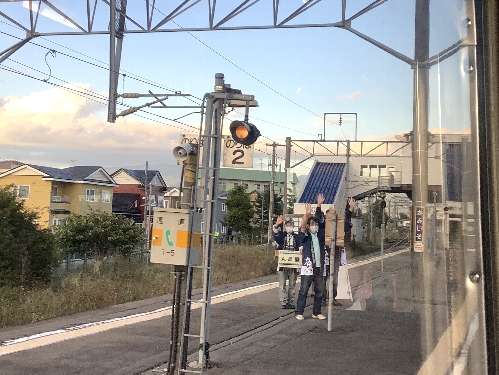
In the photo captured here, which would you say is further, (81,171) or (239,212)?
(81,171)

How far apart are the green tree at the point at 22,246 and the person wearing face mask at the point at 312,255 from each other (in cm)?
767

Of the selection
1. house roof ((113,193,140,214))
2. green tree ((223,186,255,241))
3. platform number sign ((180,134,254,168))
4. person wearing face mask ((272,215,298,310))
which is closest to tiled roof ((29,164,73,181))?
house roof ((113,193,140,214))

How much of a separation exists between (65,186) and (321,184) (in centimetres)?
2932

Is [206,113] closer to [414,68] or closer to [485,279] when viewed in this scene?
[414,68]

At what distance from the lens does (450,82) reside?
2.00 metres

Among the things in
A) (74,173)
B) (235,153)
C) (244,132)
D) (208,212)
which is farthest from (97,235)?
(74,173)

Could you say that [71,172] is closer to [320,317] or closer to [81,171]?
[81,171]

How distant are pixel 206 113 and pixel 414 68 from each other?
4.82 m

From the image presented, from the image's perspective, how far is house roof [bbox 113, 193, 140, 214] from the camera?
45.3 meters

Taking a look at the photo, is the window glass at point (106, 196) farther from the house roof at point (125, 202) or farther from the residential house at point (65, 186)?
the house roof at point (125, 202)

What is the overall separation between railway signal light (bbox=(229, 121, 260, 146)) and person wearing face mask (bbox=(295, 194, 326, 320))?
356 cm

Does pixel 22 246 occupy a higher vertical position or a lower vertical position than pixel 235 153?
lower

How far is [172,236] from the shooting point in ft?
20.3

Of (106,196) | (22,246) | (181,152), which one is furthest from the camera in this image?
(106,196)
